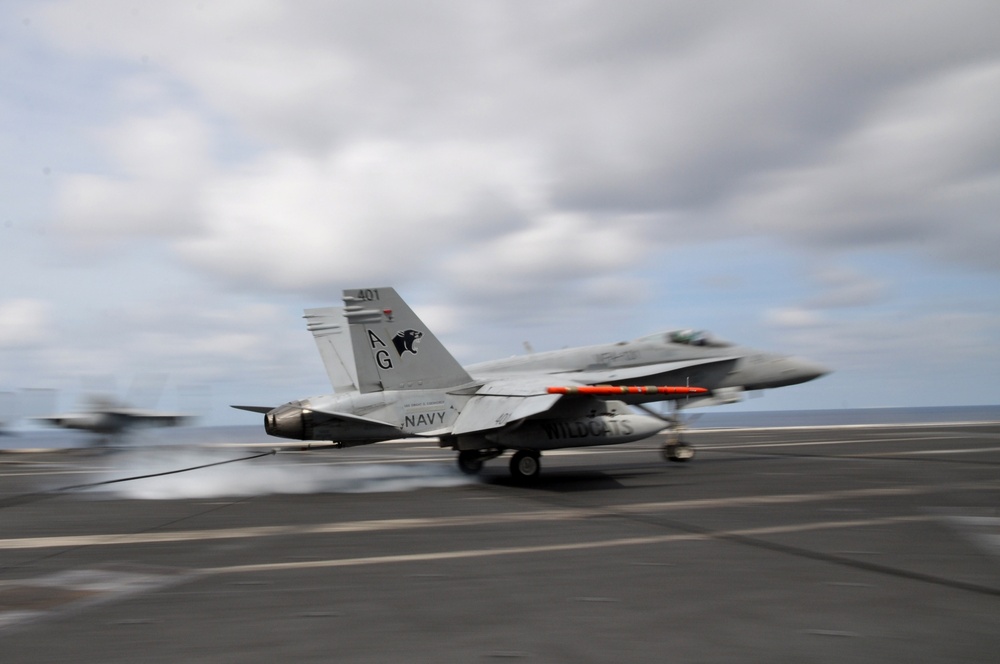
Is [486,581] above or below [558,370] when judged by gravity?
below

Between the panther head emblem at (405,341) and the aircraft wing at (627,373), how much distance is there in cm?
394

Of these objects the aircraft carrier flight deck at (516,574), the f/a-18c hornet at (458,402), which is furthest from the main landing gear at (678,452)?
the aircraft carrier flight deck at (516,574)

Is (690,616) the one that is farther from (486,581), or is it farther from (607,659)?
(486,581)

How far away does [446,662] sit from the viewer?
15.7 ft

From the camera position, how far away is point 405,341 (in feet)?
54.9

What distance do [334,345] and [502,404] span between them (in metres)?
8.53

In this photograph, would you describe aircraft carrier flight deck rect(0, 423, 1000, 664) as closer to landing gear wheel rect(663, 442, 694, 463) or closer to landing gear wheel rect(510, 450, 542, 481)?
landing gear wheel rect(510, 450, 542, 481)

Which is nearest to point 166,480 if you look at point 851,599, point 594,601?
point 594,601

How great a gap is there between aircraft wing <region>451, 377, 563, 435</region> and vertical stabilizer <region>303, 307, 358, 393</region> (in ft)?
22.0

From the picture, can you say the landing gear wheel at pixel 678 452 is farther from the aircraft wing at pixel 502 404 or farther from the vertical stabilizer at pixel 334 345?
the vertical stabilizer at pixel 334 345

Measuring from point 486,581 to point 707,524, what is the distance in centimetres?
439

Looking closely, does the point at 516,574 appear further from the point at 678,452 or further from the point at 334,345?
the point at 334,345

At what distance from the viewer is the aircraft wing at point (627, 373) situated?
18.3 meters

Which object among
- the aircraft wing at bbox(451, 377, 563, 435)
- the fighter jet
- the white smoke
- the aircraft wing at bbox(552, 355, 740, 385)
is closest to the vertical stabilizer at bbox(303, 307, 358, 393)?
the white smoke
